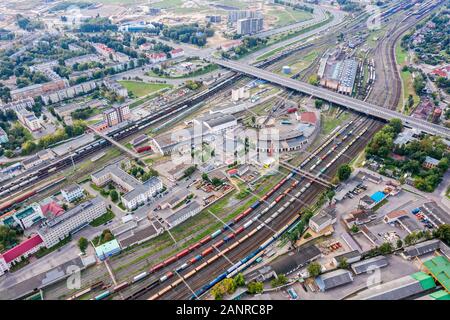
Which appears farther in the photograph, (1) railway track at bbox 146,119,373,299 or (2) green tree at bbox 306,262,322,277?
(1) railway track at bbox 146,119,373,299

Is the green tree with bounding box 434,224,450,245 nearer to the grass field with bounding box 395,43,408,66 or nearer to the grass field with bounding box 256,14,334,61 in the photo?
the grass field with bounding box 395,43,408,66

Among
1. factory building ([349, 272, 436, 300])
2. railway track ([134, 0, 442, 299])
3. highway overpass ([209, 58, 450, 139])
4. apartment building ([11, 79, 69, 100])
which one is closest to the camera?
factory building ([349, 272, 436, 300])

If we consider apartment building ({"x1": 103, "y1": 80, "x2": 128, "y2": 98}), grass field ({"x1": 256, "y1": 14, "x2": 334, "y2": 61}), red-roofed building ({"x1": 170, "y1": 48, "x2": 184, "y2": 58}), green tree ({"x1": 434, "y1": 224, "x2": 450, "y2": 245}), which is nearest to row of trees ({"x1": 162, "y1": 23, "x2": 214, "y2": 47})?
red-roofed building ({"x1": 170, "y1": 48, "x2": 184, "y2": 58})

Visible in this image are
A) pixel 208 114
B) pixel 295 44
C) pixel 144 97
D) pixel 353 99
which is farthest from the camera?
pixel 295 44

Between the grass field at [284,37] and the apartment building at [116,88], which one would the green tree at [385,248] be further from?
the grass field at [284,37]

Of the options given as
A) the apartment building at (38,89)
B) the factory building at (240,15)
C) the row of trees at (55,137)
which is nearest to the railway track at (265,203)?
the row of trees at (55,137)

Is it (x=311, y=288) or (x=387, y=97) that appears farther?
(x=387, y=97)

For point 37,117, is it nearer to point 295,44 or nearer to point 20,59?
point 20,59

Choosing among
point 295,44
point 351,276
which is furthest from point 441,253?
point 295,44
